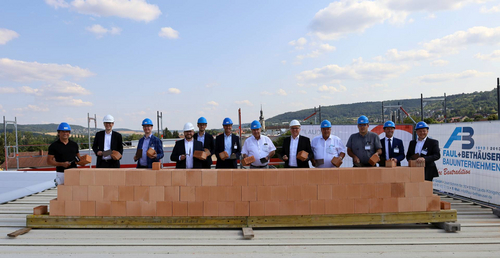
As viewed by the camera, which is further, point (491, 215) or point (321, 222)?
point (491, 215)

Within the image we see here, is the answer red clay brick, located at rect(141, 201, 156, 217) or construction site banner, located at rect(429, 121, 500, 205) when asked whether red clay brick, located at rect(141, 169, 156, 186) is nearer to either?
red clay brick, located at rect(141, 201, 156, 217)

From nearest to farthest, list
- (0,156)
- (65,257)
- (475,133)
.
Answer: (65,257) < (475,133) < (0,156)

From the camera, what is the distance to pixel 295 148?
227 inches

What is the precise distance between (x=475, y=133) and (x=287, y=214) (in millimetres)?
5760

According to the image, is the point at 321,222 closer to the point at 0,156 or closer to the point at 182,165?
the point at 182,165

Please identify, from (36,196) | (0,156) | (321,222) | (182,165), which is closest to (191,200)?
(182,165)

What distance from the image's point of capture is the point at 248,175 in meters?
4.65

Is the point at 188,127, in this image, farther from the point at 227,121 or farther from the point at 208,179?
the point at 208,179

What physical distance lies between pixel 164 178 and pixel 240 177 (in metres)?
1.15

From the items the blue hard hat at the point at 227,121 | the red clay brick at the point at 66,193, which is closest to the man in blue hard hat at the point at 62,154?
the red clay brick at the point at 66,193

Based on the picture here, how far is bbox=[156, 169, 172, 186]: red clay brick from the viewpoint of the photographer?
15.3 feet

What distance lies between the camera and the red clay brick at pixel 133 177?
466 cm

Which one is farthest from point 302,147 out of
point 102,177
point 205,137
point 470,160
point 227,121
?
point 470,160

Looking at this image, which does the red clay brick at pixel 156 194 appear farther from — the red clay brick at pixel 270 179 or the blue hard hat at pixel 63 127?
the blue hard hat at pixel 63 127
